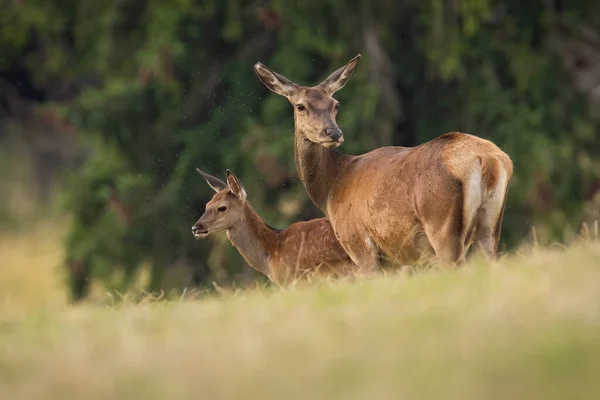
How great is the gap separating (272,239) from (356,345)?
20.2 feet

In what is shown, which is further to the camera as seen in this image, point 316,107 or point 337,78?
point 337,78

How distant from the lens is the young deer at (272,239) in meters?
11.0

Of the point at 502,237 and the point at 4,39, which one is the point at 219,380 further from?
the point at 4,39

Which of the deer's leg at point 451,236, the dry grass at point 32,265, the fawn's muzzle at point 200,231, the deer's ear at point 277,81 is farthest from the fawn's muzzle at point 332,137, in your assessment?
the dry grass at point 32,265

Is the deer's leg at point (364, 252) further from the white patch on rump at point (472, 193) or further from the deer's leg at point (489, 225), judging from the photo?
the white patch on rump at point (472, 193)

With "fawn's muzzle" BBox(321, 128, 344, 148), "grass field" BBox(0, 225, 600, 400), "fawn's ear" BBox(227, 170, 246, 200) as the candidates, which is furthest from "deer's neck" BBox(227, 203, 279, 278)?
"grass field" BBox(0, 225, 600, 400)

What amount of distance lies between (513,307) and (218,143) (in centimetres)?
1133

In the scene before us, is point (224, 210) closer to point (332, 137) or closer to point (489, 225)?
point (332, 137)

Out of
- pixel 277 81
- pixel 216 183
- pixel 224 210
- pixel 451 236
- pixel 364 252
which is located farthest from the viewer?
pixel 216 183

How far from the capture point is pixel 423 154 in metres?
8.88

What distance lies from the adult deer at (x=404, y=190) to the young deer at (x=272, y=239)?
54cm

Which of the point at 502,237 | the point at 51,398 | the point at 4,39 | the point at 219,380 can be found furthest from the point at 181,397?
the point at 4,39

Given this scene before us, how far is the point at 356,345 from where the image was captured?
584 cm

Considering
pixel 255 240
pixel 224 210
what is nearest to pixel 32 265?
pixel 224 210
